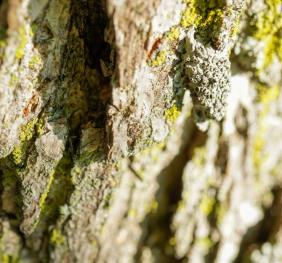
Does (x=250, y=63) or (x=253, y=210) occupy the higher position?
(x=250, y=63)

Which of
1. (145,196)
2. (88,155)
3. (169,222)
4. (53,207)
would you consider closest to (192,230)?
(169,222)

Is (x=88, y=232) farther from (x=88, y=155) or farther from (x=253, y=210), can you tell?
(x=253, y=210)

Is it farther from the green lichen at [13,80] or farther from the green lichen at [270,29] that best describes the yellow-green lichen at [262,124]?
the green lichen at [13,80]

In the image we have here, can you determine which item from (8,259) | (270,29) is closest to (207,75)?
(270,29)

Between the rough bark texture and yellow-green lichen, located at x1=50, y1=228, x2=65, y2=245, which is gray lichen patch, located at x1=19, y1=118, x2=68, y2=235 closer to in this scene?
the rough bark texture

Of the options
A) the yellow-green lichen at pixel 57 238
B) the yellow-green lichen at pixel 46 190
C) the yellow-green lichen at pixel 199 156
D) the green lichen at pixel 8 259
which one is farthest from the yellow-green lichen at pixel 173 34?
the green lichen at pixel 8 259

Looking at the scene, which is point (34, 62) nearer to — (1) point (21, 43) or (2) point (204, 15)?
(1) point (21, 43)

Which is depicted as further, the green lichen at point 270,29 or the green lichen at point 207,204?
the green lichen at point 207,204
